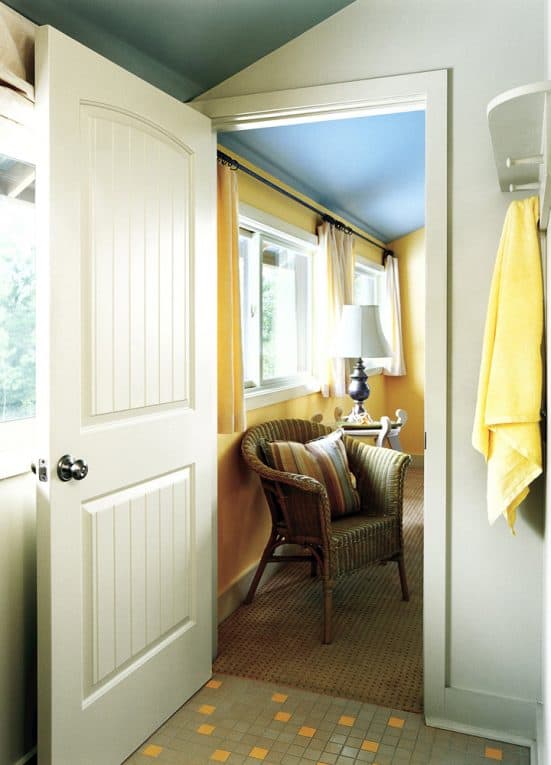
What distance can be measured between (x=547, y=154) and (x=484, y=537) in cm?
134

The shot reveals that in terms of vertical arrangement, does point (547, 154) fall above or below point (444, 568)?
above

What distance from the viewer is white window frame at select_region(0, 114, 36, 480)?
1.83 m

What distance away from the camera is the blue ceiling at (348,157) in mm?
3561

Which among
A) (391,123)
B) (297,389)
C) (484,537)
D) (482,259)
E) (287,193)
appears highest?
(391,123)

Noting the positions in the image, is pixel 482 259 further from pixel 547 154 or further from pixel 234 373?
pixel 234 373

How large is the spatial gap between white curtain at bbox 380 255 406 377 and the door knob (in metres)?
5.56

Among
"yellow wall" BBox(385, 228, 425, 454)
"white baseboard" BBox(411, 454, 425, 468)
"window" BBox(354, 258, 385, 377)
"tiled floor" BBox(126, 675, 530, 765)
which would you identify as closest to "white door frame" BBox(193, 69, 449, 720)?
"tiled floor" BBox(126, 675, 530, 765)

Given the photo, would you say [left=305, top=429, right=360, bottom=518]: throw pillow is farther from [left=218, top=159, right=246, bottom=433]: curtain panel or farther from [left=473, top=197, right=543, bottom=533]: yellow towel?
[left=473, top=197, right=543, bottom=533]: yellow towel

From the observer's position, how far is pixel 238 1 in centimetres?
226

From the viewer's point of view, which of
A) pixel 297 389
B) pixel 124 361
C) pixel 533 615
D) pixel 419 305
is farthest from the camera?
pixel 419 305

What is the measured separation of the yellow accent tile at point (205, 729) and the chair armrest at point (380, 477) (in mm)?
1411

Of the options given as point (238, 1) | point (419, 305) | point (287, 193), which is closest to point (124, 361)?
point (238, 1)

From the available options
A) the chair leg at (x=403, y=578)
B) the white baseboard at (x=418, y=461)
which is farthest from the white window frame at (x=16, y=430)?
the white baseboard at (x=418, y=461)

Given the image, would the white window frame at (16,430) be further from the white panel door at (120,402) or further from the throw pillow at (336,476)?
the throw pillow at (336,476)
